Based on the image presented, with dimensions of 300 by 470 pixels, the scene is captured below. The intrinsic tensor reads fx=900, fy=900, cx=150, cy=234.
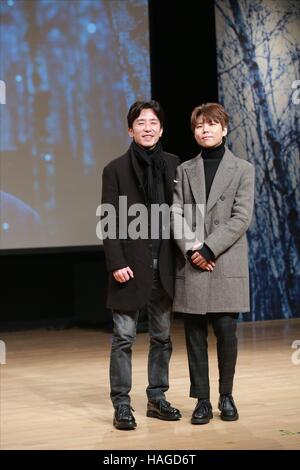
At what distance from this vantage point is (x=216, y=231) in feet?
11.9

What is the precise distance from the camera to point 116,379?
145 inches

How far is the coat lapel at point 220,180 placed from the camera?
3.67 metres

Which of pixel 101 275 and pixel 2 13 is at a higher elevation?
pixel 2 13

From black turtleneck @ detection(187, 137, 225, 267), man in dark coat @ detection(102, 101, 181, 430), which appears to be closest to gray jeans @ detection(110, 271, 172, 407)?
man in dark coat @ detection(102, 101, 181, 430)

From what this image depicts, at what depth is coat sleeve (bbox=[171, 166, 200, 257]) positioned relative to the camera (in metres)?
3.64

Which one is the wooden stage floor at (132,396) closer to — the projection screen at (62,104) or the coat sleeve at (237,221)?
the coat sleeve at (237,221)

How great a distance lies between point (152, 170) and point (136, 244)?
321mm

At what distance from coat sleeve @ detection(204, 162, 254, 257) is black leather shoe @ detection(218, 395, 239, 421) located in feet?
2.05

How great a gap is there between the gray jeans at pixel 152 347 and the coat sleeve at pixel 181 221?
0.20 m

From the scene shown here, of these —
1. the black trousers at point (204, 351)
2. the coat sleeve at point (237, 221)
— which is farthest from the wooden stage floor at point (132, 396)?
the coat sleeve at point (237, 221)
